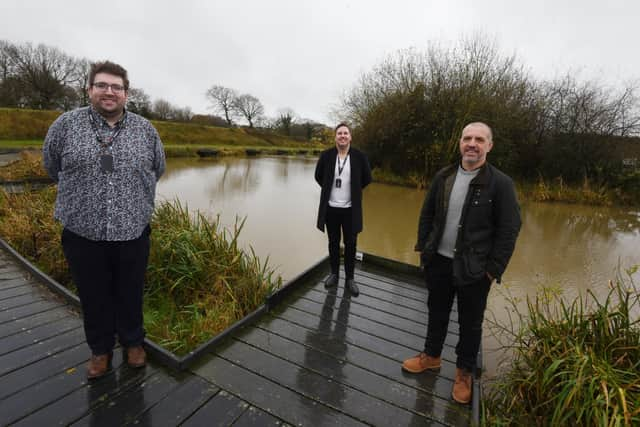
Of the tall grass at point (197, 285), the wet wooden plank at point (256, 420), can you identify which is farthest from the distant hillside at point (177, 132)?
the wet wooden plank at point (256, 420)

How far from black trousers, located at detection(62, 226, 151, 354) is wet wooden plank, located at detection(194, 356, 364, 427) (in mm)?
456

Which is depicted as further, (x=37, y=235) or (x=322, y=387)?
(x=37, y=235)

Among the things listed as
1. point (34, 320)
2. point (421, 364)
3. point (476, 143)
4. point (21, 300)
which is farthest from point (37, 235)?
point (476, 143)

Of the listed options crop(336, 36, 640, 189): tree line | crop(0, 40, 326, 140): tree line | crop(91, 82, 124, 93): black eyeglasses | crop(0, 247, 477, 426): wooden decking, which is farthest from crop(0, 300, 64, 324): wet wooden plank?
crop(0, 40, 326, 140): tree line

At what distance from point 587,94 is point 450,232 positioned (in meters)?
11.9

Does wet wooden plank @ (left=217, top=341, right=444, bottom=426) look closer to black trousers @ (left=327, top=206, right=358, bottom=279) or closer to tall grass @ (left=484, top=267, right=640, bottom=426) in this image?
tall grass @ (left=484, top=267, right=640, bottom=426)

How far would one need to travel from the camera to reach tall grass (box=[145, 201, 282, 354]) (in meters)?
2.40

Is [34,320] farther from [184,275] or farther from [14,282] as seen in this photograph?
[184,275]

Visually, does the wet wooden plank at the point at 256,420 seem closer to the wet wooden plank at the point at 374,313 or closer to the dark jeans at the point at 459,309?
the dark jeans at the point at 459,309

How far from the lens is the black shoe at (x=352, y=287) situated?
2.79 m

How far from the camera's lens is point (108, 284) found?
1.57 m

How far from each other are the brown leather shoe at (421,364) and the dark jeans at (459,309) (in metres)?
0.03

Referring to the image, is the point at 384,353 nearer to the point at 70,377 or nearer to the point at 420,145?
the point at 70,377

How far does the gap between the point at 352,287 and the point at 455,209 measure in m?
1.44
